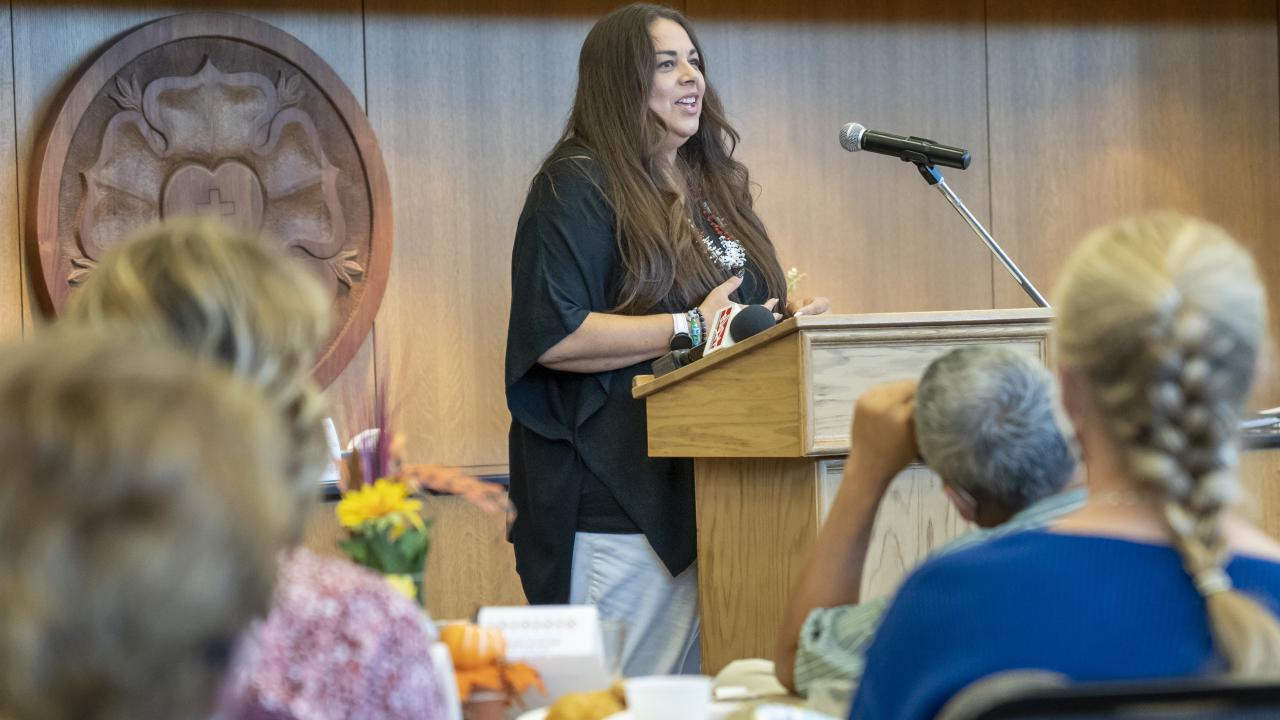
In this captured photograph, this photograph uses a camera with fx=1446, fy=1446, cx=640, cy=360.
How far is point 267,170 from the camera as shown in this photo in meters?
4.39

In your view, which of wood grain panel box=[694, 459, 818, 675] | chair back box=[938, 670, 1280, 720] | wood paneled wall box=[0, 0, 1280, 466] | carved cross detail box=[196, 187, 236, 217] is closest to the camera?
chair back box=[938, 670, 1280, 720]

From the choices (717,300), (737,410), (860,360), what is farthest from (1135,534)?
(717,300)

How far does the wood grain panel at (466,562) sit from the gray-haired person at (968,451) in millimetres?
2852

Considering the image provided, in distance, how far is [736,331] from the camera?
2.49 metres

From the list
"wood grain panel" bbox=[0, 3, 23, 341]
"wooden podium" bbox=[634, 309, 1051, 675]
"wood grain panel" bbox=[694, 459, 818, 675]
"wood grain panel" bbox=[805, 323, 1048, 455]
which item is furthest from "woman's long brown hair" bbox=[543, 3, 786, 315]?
"wood grain panel" bbox=[0, 3, 23, 341]

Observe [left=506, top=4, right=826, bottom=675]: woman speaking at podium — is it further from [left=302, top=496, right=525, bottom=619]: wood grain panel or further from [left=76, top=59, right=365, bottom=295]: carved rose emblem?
[left=76, top=59, right=365, bottom=295]: carved rose emblem

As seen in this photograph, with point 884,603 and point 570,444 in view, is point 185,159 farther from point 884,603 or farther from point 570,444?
point 884,603

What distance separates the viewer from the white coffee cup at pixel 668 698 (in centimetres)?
124

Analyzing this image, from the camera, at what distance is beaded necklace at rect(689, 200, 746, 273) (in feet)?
9.54

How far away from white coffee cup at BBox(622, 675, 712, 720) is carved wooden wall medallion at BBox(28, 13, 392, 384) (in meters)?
3.25

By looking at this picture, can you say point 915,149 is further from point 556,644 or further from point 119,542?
point 119,542

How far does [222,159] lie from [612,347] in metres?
2.10

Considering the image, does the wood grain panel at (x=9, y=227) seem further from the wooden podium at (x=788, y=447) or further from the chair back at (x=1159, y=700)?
the chair back at (x=1159, y=700)

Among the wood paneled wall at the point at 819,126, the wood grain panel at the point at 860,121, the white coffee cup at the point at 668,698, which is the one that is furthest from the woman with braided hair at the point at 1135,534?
the wood grain panel at the point at 860,121
